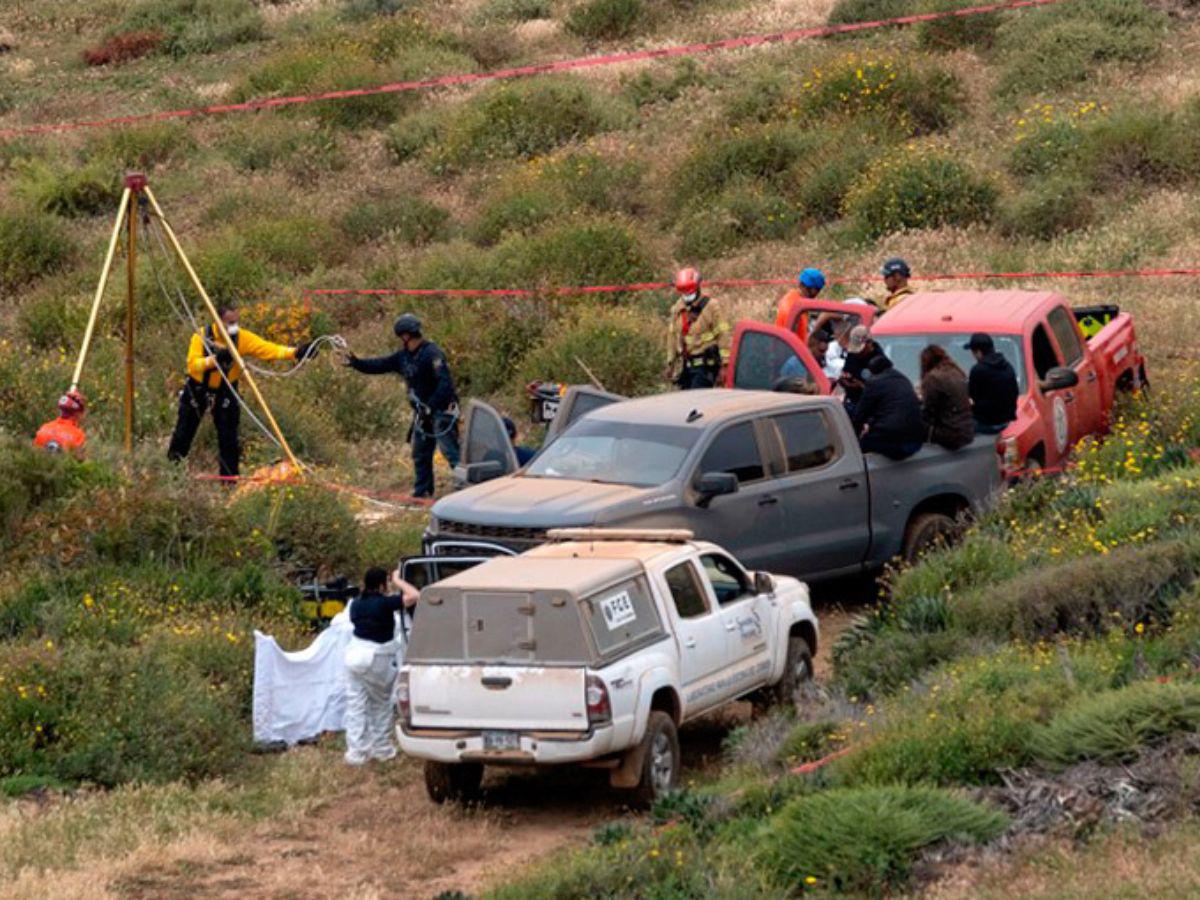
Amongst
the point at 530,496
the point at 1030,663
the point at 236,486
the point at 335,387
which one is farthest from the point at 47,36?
the point at 1030,663

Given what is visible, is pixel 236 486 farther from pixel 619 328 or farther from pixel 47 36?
pixel 47 36

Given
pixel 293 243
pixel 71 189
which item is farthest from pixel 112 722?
pixel 71 189

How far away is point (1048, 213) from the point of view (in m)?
27.6

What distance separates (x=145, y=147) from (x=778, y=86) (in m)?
10.4

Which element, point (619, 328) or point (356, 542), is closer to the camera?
point (356, 542)

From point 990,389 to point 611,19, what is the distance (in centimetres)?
2557

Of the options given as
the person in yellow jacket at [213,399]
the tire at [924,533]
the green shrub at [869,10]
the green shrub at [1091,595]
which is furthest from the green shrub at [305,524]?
the green shrub at [869,10]

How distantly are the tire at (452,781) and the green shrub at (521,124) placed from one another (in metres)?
21.9

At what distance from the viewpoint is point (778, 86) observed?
1337 inches

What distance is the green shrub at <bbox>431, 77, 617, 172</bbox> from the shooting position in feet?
112

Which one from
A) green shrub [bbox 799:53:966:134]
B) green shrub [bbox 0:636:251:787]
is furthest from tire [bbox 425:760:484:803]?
green shrub [bbox 799:53:966:134]

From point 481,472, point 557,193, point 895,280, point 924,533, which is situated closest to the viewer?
point 481,472

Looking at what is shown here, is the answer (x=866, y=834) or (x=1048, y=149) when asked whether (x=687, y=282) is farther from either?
(x=1048, y=149)

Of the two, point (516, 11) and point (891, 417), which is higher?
point (516, 11)
